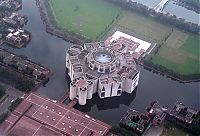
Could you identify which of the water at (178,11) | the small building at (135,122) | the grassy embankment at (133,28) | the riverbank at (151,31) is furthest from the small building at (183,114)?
the water at (178,11)

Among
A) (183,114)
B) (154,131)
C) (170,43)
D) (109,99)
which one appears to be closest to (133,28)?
(170,43)

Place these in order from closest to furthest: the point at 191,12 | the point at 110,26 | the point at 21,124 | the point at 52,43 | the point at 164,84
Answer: the point at 21,124 → the point at 164,84 → the point at 52,43 → the point at 110,26 → the point at 191,12

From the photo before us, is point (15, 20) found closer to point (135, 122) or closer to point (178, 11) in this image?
point (135, 122)

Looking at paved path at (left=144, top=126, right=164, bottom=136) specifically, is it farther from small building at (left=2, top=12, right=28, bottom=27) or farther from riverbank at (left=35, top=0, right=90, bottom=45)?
small building at (left=2, top=12, right=28, bottom=27)

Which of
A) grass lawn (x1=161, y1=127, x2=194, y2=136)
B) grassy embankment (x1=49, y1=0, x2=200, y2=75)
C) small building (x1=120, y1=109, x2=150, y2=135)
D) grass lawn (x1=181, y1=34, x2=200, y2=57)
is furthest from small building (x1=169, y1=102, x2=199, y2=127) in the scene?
grass lawn (x1=181, y1=34, x2=200, y2=57)

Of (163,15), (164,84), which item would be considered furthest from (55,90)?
(163,15)

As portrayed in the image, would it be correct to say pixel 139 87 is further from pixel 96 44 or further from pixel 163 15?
pixel 163 15
